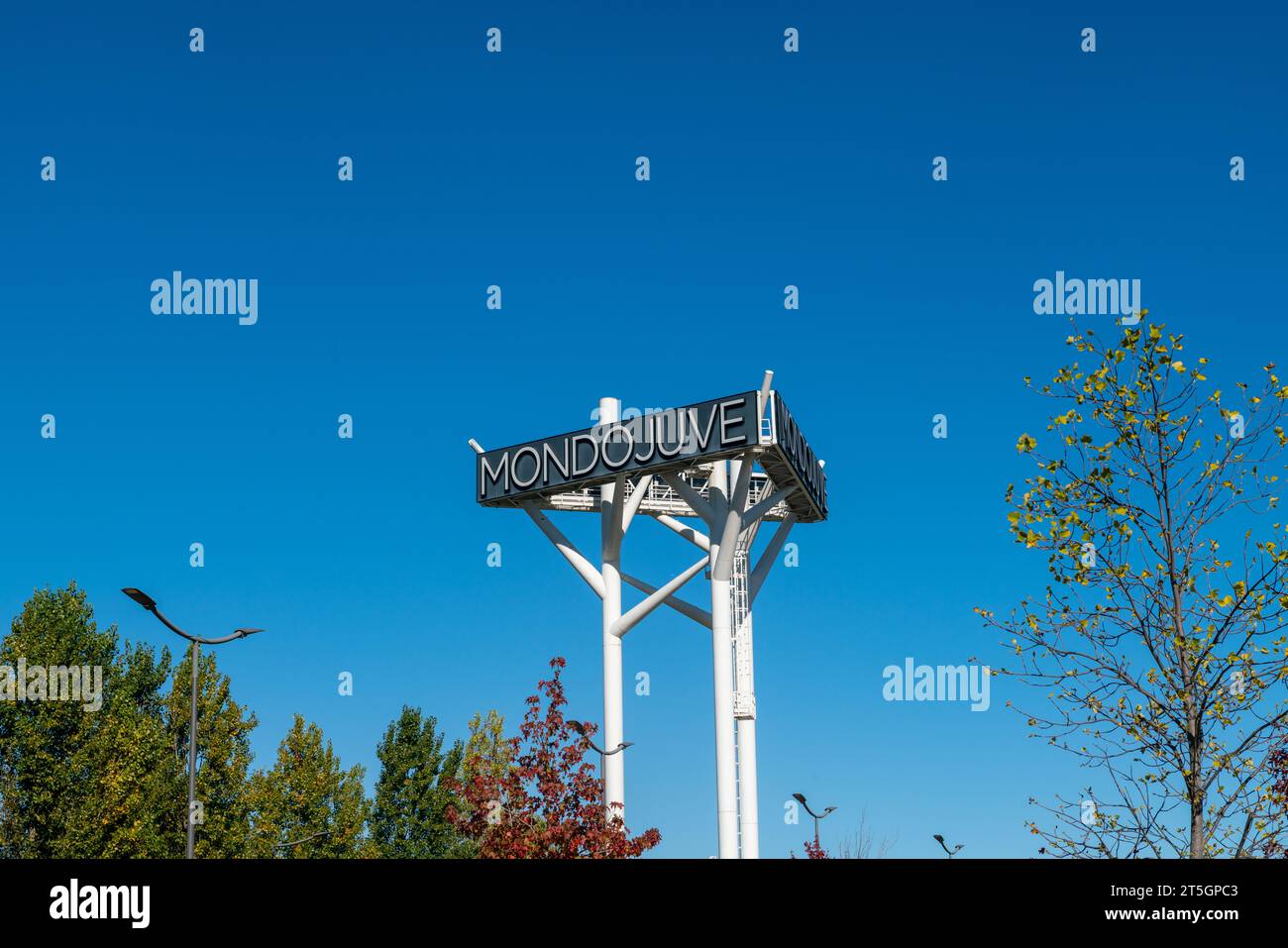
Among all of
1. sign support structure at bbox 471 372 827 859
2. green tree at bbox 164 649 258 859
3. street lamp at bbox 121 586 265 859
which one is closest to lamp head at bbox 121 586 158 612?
street lamp at bbox 121 586 265 859

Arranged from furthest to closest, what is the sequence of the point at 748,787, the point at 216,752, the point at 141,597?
1. the point at 216,752
2. the point at 748,787
3. the point at 141,597

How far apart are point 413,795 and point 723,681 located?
3354cm

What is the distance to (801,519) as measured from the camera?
5675cm

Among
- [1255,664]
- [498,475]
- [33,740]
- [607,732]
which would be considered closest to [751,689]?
[607,732]

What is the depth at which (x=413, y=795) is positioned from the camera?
7706 centimetres

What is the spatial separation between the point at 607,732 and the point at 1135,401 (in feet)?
123

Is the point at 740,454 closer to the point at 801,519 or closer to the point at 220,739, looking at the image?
the point at 801,519

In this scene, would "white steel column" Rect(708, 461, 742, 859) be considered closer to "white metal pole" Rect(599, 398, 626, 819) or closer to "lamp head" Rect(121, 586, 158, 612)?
"white metal pole" Rect(599, 398, 626, 819)

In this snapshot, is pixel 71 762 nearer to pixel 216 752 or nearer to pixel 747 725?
pixel 216 752

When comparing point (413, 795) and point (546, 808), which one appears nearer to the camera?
point (546, 808)

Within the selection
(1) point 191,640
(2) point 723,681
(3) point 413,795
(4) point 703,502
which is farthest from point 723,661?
(3) point 413,795

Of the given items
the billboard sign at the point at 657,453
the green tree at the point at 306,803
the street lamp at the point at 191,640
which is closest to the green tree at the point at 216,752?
the green tree at the point at 306,803

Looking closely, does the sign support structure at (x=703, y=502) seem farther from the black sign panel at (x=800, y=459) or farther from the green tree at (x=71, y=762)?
the green tree at (x=71, y=762)

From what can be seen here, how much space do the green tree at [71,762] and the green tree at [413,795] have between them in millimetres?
17355
